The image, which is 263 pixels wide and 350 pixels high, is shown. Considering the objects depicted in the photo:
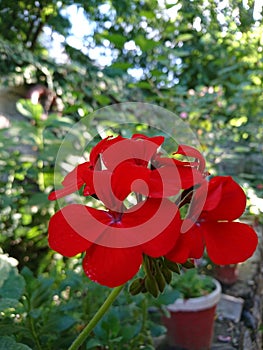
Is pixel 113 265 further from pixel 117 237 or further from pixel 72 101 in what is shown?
pixel 72 101

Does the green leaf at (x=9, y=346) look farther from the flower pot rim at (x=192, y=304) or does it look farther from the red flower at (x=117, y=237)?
the flower pot rim at (x=192, y=304)

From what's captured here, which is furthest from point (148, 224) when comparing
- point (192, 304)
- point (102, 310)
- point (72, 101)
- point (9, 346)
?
point (72, 101)

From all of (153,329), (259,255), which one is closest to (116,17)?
(153,329)

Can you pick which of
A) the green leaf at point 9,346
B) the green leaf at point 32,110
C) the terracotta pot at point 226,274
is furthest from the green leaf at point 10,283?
the terracotta pot at point 226,274

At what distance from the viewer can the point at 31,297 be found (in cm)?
91

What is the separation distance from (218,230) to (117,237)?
11 centimetres

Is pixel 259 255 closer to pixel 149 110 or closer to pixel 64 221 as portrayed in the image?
pixel 149 110

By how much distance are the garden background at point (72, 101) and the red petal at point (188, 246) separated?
43 cm

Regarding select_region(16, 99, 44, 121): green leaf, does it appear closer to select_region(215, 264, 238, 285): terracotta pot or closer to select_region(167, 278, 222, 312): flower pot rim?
select_region(167, 278, 222, 312): flower pot rim

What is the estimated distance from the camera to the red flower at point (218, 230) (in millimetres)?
446

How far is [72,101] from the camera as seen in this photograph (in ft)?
7.52

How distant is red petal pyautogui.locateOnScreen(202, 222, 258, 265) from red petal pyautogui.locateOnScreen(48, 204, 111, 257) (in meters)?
0.11

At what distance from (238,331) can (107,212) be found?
162cm

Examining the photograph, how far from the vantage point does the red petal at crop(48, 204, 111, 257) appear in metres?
0.44
